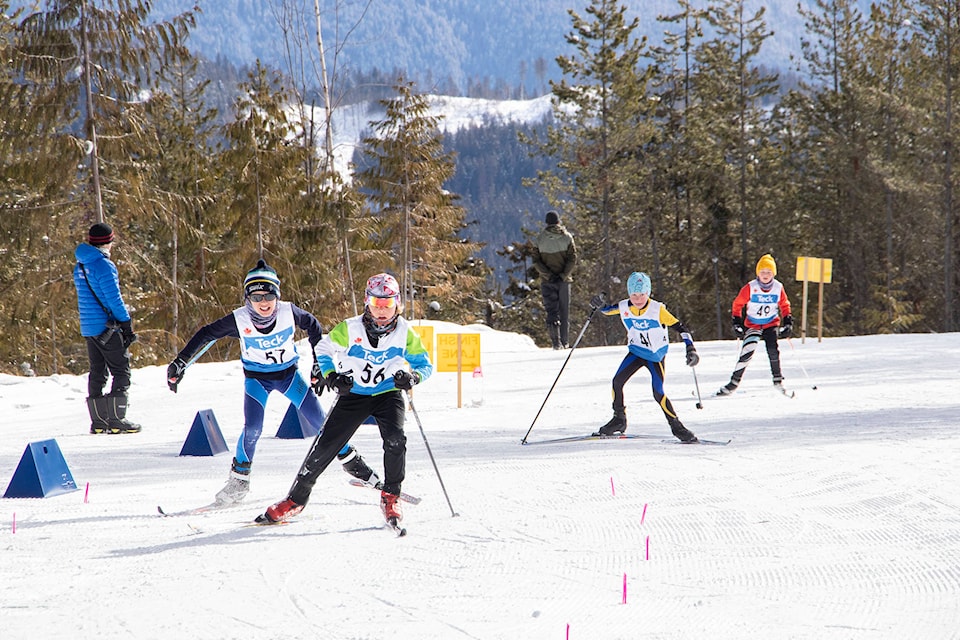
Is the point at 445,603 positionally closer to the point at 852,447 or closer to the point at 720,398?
the point at 852,447

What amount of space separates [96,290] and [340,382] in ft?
16.0

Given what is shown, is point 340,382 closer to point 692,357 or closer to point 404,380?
point 404,380

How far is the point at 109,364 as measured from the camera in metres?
9.30

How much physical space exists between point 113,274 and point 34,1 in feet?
31.8

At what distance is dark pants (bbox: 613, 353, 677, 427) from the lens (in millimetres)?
8635

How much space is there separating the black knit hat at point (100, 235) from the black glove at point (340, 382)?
4880 mm

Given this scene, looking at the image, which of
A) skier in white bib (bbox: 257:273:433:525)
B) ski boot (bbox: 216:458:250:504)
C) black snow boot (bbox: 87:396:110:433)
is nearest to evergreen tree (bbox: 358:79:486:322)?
black snow boot (bbox: 87:396:110:433)

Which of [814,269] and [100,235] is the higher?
[100,235]

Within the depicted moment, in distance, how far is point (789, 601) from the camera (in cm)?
421

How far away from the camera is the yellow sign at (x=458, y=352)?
36.7 feet

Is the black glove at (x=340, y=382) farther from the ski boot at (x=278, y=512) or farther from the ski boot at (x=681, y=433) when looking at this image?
the ski boot at (x=681, y=433)

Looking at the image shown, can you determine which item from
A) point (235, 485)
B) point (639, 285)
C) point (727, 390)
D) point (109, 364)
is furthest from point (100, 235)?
point (727, 390)

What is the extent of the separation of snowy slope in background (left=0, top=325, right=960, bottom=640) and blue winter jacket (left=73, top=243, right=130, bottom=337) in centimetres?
120

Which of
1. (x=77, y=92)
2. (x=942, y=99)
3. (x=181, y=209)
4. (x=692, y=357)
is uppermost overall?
(x=942, y=99)
